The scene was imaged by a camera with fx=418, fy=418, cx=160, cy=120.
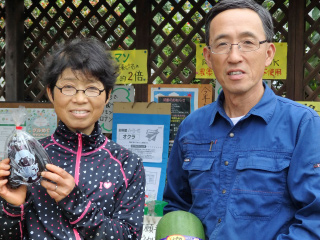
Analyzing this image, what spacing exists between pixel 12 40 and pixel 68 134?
236 centimetres

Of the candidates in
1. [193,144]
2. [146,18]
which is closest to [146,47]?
[146,18]

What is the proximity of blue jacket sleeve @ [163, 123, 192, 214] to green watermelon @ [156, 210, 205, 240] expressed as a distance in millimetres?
138

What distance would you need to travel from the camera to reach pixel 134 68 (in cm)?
354

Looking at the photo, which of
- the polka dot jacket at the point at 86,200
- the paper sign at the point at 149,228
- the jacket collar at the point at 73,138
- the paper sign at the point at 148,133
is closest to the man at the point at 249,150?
the polka dot jacket at the point at 86,200

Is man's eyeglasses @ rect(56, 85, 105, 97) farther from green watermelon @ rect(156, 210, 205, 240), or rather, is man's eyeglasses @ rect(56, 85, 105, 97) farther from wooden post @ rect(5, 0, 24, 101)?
wooden post @ rect(5, 0, 24, 101)

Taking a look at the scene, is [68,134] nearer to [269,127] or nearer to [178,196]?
[178,196]

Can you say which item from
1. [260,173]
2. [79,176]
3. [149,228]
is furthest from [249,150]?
[149,228]

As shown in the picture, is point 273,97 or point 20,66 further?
point 20,66

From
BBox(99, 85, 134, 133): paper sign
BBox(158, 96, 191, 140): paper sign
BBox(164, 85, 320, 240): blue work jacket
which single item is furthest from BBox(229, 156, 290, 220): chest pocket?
BBox(99, 85, 134, 133): paper sign

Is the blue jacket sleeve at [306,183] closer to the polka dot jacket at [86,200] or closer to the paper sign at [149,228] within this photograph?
the polka dot jacket at [86,200]

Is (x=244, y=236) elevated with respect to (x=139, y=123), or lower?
lower

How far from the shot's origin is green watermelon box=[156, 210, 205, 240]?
5.27 feet

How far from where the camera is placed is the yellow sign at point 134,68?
3.52 m

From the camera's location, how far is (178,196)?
73.7 inches
